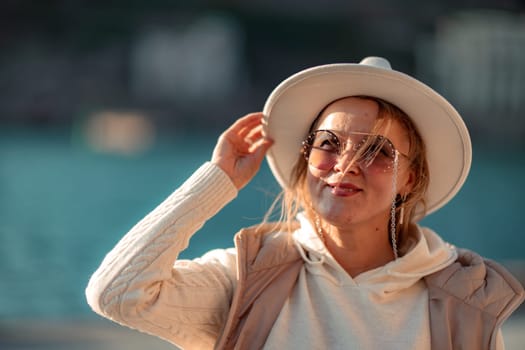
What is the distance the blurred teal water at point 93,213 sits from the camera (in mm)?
5859

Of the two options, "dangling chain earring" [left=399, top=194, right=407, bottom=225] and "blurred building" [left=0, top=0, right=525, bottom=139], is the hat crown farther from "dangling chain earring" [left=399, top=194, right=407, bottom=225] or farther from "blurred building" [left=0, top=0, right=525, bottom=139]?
"blurred building" [left=0, top=0, right=525, bottom=139]

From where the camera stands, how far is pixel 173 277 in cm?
150

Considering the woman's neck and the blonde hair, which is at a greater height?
the blonde hair

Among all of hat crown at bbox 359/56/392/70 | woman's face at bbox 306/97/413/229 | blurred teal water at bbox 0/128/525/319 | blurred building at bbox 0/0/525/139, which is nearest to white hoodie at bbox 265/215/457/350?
woman's face at bbox 306/97/413/229

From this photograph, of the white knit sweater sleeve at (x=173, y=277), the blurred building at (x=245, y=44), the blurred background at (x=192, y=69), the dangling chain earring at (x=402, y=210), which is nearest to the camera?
the white knit sweater sleeve at (x=173, y=277)

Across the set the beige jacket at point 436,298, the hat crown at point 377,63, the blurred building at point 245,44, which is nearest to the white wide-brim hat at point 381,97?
the hat crown at point 377,63

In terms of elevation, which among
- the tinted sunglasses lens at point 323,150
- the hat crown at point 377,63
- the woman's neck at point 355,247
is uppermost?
the hat crown at point 377,63

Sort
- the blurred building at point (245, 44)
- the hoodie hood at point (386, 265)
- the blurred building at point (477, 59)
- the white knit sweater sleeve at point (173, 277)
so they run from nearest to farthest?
the white knit sweater sleeve at point (173, 277), the hoodie hood at point (386, 265), the blurred building at point (245, 44), the blurred building at point (477, 59)

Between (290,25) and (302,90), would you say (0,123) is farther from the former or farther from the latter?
(302,90)

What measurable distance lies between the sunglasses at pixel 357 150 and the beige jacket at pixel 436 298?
206mm

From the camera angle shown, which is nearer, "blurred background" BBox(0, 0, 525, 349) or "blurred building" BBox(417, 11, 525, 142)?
"blurred background" BBox(0, 0, 525, 349)

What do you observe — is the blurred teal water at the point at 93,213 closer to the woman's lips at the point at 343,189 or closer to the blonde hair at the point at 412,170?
the blonde hair at the point at 412,170

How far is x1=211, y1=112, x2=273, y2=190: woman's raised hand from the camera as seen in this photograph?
1631mm

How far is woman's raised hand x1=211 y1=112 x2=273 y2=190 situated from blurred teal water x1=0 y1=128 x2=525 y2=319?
0.96 metres
